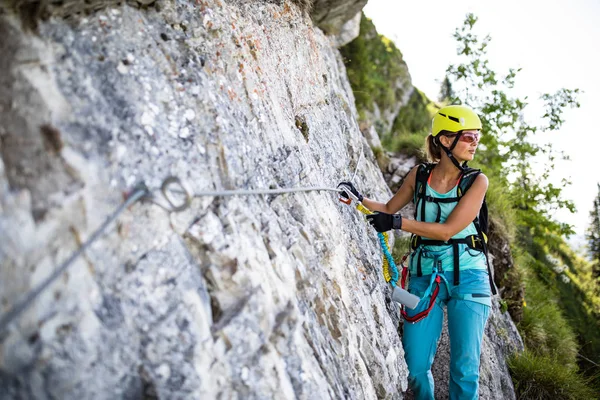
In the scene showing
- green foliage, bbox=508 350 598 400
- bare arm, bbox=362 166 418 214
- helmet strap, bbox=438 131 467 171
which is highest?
helmet strap, bbox=438 131 467 171

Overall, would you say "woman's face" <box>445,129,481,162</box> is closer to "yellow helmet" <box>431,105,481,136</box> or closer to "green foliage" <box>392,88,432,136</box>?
"yellow helmet" <box>431,105,481,136</box>

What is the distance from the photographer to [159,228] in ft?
8.38

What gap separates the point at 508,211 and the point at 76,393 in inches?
409

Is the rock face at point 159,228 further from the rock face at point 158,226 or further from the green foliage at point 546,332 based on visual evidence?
the green foliage at point 546,332

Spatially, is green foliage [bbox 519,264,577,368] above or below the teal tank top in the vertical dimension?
below

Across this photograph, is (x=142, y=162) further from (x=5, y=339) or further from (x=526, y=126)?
(x=526, y=126)

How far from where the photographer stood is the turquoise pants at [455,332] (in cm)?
439

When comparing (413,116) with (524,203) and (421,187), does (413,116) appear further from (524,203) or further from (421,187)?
(421,187)

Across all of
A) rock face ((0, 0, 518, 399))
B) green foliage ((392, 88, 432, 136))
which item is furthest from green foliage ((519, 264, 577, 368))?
green foliage ((392, 88, 432, 136))

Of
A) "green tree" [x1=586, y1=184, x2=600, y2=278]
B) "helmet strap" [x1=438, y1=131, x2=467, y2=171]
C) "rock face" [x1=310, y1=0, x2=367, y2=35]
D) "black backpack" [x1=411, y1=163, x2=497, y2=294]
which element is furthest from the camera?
"green tree" [x1=586, y1=184, x2=600, y2=278]

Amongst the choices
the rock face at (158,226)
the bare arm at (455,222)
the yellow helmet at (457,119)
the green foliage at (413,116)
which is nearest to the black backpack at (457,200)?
the bare arm at (455,222)

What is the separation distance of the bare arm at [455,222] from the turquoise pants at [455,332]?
21.7 inches

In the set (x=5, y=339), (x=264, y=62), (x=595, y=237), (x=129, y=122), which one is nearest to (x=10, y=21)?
(x=129, y=122)

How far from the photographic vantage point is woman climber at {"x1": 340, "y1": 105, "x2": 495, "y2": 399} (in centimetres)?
434
